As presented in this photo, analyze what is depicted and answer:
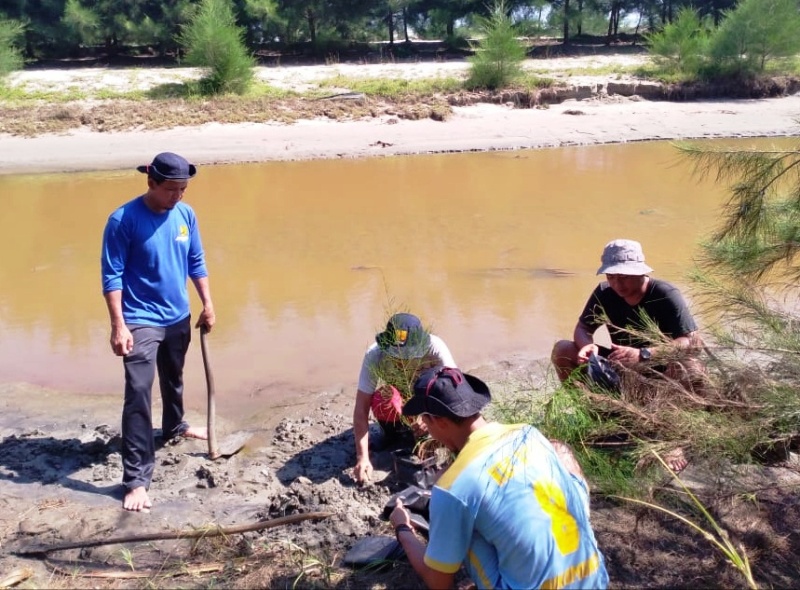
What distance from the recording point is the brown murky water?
6184mm

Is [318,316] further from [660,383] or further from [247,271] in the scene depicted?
[660,383]

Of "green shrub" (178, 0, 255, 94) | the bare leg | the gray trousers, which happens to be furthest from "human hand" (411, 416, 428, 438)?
"green shrub" (178, 0, 255, 94)

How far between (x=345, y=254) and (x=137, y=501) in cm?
522

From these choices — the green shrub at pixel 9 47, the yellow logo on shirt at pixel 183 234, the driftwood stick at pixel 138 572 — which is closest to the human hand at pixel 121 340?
the yellow logo on shirt at pixel 183 234

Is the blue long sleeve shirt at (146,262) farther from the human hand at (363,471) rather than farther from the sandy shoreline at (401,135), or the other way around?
the sandy shoreline at (401,135)

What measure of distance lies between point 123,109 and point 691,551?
1670 centimetres

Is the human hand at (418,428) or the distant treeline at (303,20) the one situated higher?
the distant treeline at (303,20)

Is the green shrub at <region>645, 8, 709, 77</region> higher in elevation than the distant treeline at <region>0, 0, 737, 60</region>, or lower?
lower

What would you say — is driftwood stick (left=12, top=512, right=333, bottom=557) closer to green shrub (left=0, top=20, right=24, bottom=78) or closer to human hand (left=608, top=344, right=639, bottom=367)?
human hand (left=608, top=344, right=639, bottom=367)

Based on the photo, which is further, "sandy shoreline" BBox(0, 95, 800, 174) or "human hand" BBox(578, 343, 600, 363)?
"sandy shoreline" BBox(0, 95, 800, 174)

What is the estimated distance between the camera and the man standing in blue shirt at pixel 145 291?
12.8ft

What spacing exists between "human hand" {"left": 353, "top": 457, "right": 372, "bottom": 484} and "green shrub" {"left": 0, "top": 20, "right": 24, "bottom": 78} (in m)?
19.5

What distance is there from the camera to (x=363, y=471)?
3.81 meters

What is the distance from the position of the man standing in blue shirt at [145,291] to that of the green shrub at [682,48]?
1905 cm
